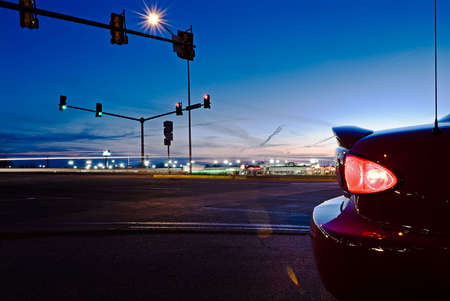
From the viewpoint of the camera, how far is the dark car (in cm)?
143

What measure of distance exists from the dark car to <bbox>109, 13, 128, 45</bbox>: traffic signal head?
1272 cm

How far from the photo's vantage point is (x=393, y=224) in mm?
1540

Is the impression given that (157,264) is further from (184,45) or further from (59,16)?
(184,45)

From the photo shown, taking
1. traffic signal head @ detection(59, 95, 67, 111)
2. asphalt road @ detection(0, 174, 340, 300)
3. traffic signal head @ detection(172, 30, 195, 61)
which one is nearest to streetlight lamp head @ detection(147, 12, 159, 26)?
traffic signal head @ detection(172, 30, 195, 61)

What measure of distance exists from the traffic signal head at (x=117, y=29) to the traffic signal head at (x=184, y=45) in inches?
88.9

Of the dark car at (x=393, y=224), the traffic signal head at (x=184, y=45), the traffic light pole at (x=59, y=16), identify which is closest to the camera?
the dark car at (x=393, y=224)

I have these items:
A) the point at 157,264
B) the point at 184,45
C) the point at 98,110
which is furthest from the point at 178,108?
the point at 157,264

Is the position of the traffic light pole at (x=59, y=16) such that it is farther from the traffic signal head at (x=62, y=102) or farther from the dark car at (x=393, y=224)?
the traffic signal head at (x=62, y=102)

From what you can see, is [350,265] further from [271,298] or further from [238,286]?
[238,286]

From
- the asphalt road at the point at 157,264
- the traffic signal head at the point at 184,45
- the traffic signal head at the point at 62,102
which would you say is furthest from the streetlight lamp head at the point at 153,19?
the traffic signal head at the point at 62,102

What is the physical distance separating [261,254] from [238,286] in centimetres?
103

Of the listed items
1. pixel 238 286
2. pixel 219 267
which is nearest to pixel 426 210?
pixel 238 286

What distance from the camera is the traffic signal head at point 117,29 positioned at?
12.8m

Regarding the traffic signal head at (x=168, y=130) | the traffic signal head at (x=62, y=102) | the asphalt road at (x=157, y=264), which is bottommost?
the asphalt road at (x=157, y=264)
